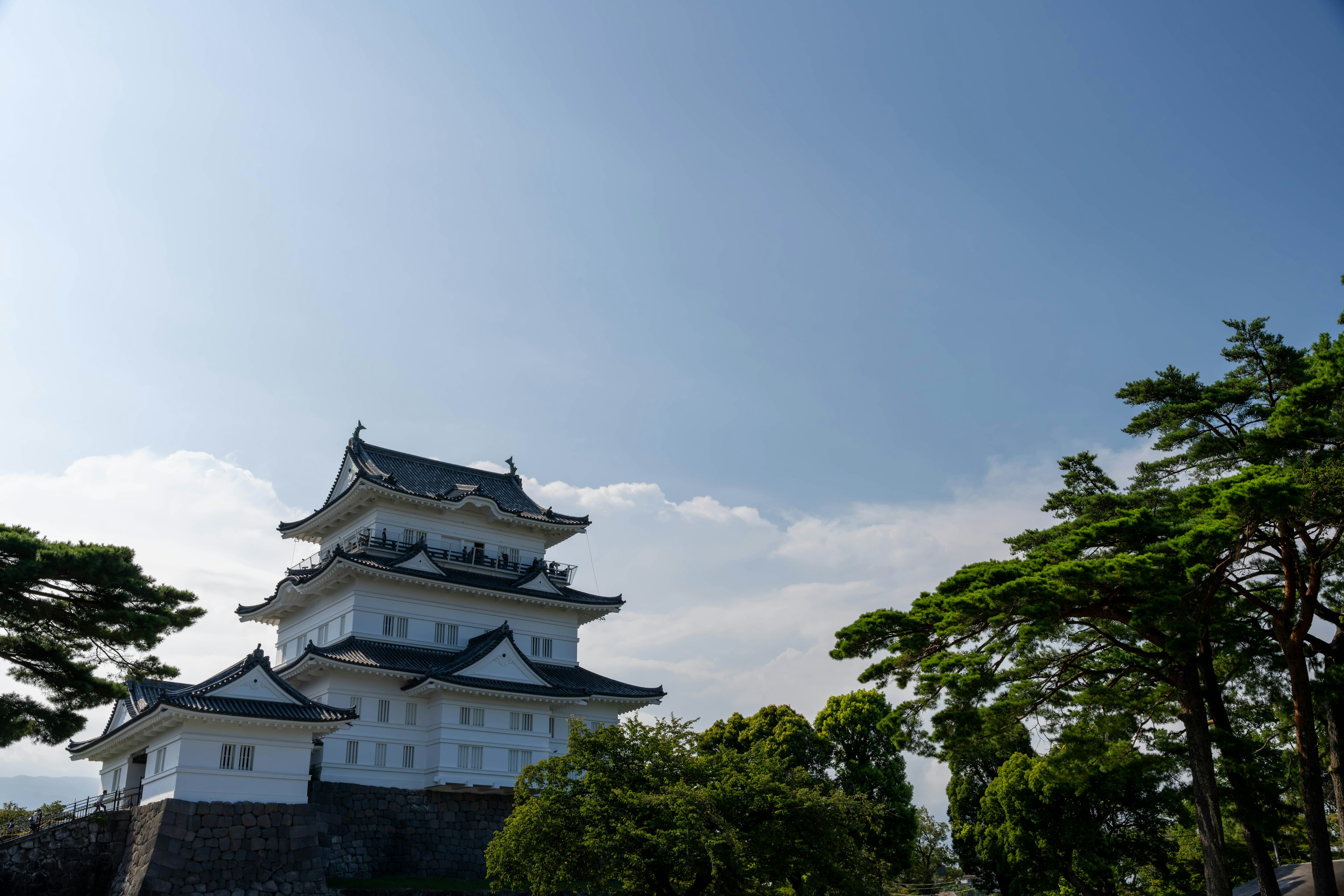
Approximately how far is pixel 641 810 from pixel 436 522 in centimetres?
1933

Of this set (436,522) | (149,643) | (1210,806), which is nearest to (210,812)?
(149,643)

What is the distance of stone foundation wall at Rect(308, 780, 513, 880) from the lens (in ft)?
88.7

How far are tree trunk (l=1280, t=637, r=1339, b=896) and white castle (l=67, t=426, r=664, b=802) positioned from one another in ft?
70.0

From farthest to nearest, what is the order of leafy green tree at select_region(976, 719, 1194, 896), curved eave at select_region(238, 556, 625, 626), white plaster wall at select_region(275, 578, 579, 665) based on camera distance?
leafy green tree at select_region(976, 719, 1194, 896), white plaster wall at select_region(275, 578, 579, 665), curved eave at select_region(238, 556, 625, 626)

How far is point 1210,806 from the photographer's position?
60.7 feet

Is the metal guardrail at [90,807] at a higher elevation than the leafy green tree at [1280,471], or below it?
below

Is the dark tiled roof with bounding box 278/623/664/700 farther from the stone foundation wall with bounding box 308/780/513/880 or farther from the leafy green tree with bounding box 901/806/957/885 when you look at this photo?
the leafy green tree with bounding box 901/806/957/885

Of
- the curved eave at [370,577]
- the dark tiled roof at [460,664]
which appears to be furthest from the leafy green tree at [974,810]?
the curved eave at [370,577]

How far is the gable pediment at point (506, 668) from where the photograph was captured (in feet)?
102

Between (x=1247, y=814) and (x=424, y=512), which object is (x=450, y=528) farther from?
(x=1247, y=814)

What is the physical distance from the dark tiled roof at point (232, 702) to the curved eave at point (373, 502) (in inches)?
396

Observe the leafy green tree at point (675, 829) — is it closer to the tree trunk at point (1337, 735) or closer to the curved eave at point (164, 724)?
the curved eave at point (164, 724)

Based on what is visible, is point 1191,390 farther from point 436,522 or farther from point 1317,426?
point 436,522

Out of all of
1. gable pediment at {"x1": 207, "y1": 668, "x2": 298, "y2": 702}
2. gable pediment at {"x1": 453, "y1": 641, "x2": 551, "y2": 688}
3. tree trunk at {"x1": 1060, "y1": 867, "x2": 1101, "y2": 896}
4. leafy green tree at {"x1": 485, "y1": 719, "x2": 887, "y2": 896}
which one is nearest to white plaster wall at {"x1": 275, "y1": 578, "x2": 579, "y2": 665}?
gable pediment at {"x1": 453, "y1": 641, "x2": 551, "y2": 688}
